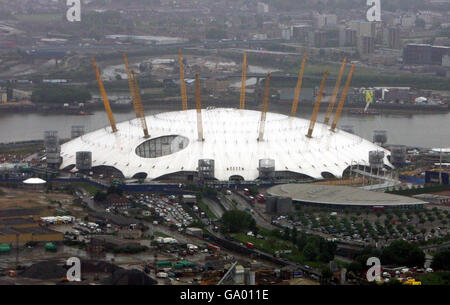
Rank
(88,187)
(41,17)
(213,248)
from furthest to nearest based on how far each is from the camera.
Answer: (41,17) < (88,187) < (213,248)

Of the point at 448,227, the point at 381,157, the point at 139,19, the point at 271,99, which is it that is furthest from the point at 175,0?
the point at 448,227

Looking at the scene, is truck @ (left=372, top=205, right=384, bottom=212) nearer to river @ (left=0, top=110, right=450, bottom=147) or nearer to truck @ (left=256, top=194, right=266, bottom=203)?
truck @ (left=256, top=194, right=266, bottom=203)

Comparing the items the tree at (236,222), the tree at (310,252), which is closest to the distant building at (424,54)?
the tree at (236,222)

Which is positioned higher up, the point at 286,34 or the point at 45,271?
the point at 45,271

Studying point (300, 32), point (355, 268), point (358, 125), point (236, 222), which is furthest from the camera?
point (300, 32)

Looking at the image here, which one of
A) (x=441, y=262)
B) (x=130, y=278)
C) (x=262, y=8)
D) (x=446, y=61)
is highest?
(x=130, y=278)

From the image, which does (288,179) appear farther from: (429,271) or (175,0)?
(175,0)

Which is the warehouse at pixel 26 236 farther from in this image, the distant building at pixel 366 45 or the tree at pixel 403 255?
the distant building at pixel 366 45

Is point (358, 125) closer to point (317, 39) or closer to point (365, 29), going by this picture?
point (365, 29)

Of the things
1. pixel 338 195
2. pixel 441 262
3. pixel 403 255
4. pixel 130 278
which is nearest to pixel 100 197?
pixel 338 195
